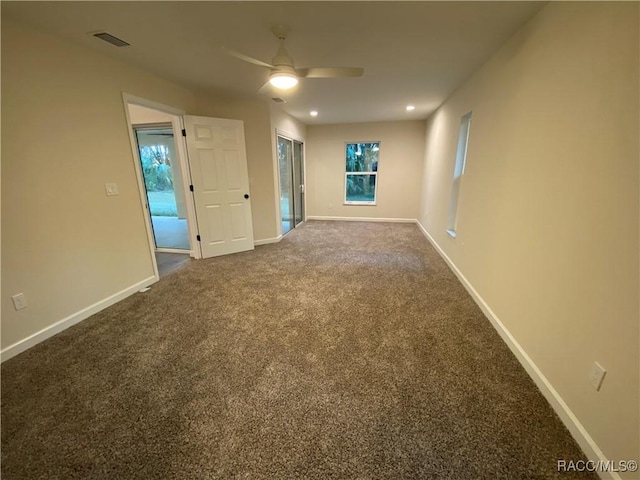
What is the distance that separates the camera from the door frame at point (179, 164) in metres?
2.72

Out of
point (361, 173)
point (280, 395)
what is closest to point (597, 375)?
point (280, 395)

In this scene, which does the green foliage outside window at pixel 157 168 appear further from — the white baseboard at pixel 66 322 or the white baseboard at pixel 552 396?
the white baseboard at pixel 552 396

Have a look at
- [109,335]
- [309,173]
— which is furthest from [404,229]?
[109,335]

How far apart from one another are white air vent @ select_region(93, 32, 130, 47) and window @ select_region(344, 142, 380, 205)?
485 centimetres

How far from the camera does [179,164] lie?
3658mm

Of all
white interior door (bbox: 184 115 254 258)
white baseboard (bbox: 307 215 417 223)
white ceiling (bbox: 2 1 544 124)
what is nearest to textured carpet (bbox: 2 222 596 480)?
white interior door (bbox: 184 115 254 258)

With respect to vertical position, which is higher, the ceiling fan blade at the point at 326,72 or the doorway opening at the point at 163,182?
the ceiling fan blade at the point at 326,72

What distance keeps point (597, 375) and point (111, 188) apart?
385cm

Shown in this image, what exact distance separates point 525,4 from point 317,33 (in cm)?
143

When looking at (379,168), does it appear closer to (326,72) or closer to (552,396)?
(326,72)

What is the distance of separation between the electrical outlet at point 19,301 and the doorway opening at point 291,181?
3543 millimetres

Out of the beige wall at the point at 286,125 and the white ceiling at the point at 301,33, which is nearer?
the white ceiling at the point at 301,33

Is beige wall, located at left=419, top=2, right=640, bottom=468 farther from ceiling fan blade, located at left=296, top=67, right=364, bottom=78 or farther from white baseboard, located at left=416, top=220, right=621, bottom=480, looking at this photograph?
ceiling fan blade, located at left=296, top=67, right=364, bottom=78

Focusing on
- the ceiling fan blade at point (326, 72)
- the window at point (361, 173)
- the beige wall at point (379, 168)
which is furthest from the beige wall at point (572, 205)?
the window at point (361, 173)
